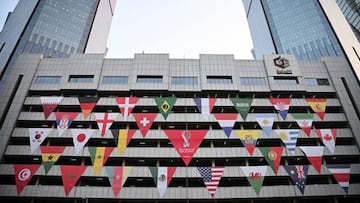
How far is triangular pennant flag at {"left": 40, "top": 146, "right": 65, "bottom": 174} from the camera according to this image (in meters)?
32.6

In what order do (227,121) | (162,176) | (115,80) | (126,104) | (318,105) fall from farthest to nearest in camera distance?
(115,80), (318,105), (126,104), (227,121), (162,176)

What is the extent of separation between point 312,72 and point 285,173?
65.5ft

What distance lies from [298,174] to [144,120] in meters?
22.8

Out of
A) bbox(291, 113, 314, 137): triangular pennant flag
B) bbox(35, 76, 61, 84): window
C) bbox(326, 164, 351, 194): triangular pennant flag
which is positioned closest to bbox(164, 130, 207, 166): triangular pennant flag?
bbox(291, 113, 314, 137): triangular pennant flag

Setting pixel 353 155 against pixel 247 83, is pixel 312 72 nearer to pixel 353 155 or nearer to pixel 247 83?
pixel 247 83

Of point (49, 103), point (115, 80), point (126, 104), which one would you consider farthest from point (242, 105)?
point (49, 103)

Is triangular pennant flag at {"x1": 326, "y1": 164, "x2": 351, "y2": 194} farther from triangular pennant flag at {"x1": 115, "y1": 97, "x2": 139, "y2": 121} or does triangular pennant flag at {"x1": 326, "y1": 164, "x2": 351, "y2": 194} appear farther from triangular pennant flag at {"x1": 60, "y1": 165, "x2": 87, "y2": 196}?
triangular pennant flag at {"x1": 60, "y1": 165, "x2": 87, "y2": 196}

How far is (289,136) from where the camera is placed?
3584 centimetres

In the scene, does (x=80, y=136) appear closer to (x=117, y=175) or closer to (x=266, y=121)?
(x=117, y=175)

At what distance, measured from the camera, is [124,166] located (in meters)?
33.4

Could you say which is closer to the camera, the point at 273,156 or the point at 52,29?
the point at 273,156

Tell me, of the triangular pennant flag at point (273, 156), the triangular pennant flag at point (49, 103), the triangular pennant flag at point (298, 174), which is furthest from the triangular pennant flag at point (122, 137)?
the triangular pennant flag at point (298, 174)

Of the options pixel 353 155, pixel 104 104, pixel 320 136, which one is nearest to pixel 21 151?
pixel 104 104

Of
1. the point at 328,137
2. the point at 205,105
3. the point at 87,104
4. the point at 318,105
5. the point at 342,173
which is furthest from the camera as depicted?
the point at 318,105
